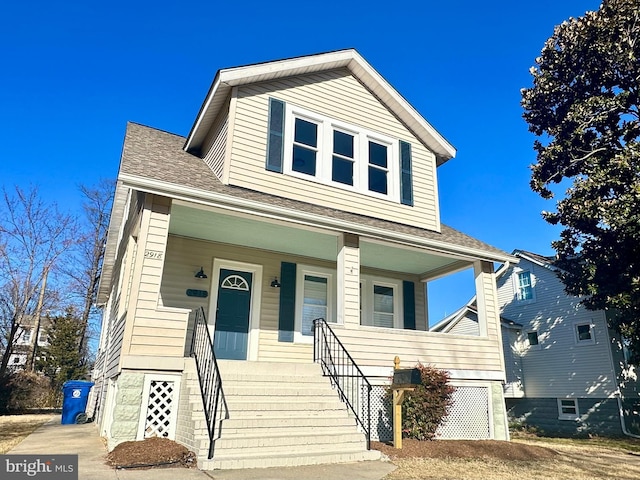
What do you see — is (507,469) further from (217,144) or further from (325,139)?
(217,144)

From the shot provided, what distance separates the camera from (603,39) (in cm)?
1333

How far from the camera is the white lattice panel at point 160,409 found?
6168mm

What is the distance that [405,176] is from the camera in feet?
34.6

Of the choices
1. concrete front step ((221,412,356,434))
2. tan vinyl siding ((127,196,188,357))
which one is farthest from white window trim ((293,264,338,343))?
tan vinyl siding ((127,196,188,357))

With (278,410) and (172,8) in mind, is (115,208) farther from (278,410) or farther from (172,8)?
(278,410)

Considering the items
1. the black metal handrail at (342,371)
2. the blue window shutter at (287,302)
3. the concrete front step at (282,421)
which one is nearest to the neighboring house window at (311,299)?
the blue window shutter at (287,302)

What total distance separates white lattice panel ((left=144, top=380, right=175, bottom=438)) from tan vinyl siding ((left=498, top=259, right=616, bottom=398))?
15.4m

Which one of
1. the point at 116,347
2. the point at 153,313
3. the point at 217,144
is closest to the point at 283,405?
the point at 153,313

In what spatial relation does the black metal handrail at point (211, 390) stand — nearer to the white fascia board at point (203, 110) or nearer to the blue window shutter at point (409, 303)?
the white fascia board at point (203, 110)

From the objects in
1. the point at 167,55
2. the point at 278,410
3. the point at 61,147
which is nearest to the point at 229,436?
the point at 278,410

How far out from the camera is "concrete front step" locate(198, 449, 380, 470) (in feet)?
16.1

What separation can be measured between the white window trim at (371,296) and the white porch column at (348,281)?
2743 millimetres

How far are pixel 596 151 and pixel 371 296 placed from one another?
857 centimetres

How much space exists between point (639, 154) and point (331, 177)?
8.93m
